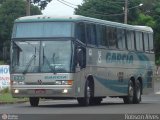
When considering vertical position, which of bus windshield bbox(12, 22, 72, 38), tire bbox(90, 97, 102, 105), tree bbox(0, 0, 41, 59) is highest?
tree bbox(0, 0, 41, 59)

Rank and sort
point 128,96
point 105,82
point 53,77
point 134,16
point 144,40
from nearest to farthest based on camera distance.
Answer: point 53,77 → point 105,82 → point 128,96 → point 144,40 → point 134,16

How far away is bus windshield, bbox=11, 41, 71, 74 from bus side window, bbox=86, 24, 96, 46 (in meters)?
1.51

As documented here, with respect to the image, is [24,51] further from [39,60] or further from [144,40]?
[144,40]

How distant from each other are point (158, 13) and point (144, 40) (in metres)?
53.2

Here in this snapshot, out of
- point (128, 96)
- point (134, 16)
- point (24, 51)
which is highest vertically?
point (134, 16)

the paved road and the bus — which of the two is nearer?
the paved road

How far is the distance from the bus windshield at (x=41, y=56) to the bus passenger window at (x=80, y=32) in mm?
619

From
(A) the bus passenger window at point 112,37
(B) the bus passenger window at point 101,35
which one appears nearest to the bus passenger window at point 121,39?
(A) the bus passenger window at point 112,37

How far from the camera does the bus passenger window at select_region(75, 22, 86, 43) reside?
25398 millimetres

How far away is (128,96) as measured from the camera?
30578 mm

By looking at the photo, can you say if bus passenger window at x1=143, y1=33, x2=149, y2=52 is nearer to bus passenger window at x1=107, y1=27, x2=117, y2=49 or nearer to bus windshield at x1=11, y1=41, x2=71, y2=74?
bus passenger window at x1=107, y1=27, x2=117, y2=49

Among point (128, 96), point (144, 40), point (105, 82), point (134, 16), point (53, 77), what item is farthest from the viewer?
point (134, 16)

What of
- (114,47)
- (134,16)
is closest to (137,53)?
(114,47)

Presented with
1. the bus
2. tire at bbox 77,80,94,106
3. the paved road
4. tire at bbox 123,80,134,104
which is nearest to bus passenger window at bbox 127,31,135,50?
tire at bbox 123,80,134,104
